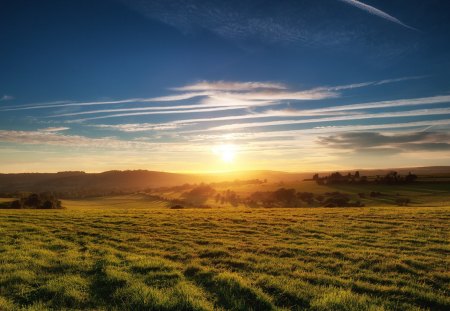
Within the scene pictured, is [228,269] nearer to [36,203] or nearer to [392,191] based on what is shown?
[36,203]

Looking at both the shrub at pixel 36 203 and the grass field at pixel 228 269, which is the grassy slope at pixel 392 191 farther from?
the grass field at pixel 228 269

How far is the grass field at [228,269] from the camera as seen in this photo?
392 inches

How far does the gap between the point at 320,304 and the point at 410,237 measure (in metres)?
14.3

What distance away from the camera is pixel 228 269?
44.5 ft

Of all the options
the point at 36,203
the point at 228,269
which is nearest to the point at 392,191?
the point at 228,269

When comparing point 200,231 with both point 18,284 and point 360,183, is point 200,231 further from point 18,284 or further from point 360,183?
point 360,183

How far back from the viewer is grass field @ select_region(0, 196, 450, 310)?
9969 millimetres

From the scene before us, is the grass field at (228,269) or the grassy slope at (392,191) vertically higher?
the grass field at (228,269)

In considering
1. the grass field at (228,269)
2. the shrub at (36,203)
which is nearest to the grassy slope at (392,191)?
the shrub at (36,203)

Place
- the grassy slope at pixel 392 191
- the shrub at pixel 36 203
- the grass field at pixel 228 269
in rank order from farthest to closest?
the shrub at pixel 36 203 → the grassy slope at pixel 392 191 → the grass field at pixel 228 269

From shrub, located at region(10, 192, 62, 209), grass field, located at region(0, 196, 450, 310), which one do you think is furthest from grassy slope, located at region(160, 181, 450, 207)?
grass field, located at region(0, 196, 450, 310)

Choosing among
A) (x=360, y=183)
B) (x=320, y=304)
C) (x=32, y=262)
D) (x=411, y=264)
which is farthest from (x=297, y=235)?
(x=360, y=183)

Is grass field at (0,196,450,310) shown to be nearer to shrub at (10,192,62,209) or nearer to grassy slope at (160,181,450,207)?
grassy slope at (160,181,450,207)

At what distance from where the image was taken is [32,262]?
48.6 feet
